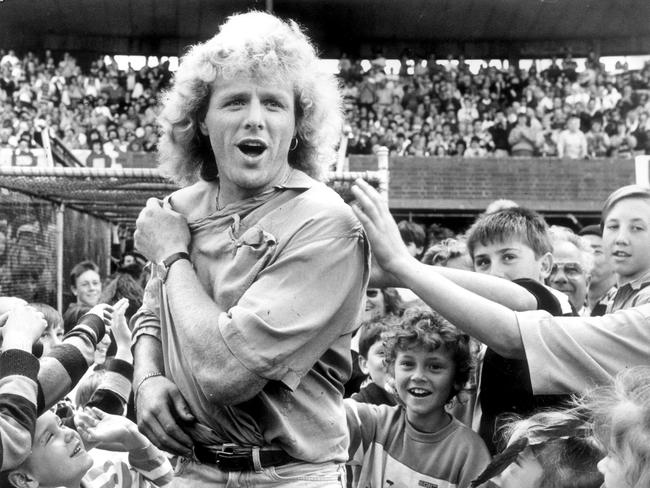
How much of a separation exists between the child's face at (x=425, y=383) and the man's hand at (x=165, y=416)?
4.13 ft

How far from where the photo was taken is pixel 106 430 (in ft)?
8.72

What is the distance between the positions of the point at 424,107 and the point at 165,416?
19878 millimetres

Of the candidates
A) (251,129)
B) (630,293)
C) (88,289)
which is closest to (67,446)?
(251,129)

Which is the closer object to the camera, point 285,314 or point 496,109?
point 285,314

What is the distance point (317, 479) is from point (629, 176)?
17.0 metres

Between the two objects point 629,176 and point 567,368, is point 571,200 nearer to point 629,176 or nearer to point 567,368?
point 629,176

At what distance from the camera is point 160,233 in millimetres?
1961

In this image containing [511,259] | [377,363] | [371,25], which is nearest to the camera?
[511,259]

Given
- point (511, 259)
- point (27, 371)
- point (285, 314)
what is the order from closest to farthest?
point (285, 314) → point (27, 371) → point (511, 259)

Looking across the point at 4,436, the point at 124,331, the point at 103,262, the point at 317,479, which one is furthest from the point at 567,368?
the point at 103,262

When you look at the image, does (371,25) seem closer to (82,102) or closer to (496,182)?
(496,182)

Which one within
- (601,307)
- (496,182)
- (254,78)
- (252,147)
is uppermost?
(496,182)

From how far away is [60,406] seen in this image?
325 centimetres

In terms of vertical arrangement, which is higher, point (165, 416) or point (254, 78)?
point (254, 78)
